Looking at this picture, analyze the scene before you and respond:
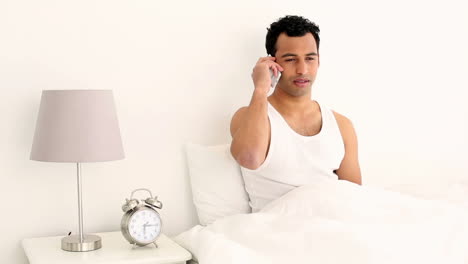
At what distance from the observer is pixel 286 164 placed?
7.36 ft

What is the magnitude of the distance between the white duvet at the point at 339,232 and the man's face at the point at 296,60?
1.48ft

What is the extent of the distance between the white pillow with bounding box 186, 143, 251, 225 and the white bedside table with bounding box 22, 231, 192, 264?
0.25m

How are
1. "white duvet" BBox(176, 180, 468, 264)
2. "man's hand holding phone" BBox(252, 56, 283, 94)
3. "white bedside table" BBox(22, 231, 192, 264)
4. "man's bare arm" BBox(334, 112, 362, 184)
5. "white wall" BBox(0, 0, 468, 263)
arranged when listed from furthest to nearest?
"man's bare arm" BBox(334, 112, 362, 184) → "man's hand holding phone" BBox(252, 56, 283, 94) → "white wall" BBox(0, 0, 468, 263) → "white bedside table" BBox(22, 231, 192, 264) → "white duvet" BBox(176, 180, 468, 264)

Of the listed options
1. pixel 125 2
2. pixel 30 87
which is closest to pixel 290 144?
pixel 125 2

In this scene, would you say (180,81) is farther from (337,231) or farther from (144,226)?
(337,231)

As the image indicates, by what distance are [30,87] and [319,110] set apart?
1.11m

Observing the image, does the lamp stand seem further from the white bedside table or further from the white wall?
the white wall

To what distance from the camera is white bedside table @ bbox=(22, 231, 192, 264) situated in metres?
1.83

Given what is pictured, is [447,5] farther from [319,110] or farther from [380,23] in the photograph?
[319,110]

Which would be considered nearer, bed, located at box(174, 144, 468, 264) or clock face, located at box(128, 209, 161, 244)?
bed, located at box(174, 144, 468, 264)

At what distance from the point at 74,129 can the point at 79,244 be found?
0.37 meters

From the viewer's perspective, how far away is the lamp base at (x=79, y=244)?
1925mm

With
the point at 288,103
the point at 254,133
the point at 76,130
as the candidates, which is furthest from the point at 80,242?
the point at 288,103

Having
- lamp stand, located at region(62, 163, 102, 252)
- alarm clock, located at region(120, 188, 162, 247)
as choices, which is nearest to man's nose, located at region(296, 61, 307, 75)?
alarm clock, located at region(120, 188, 162, 247)
